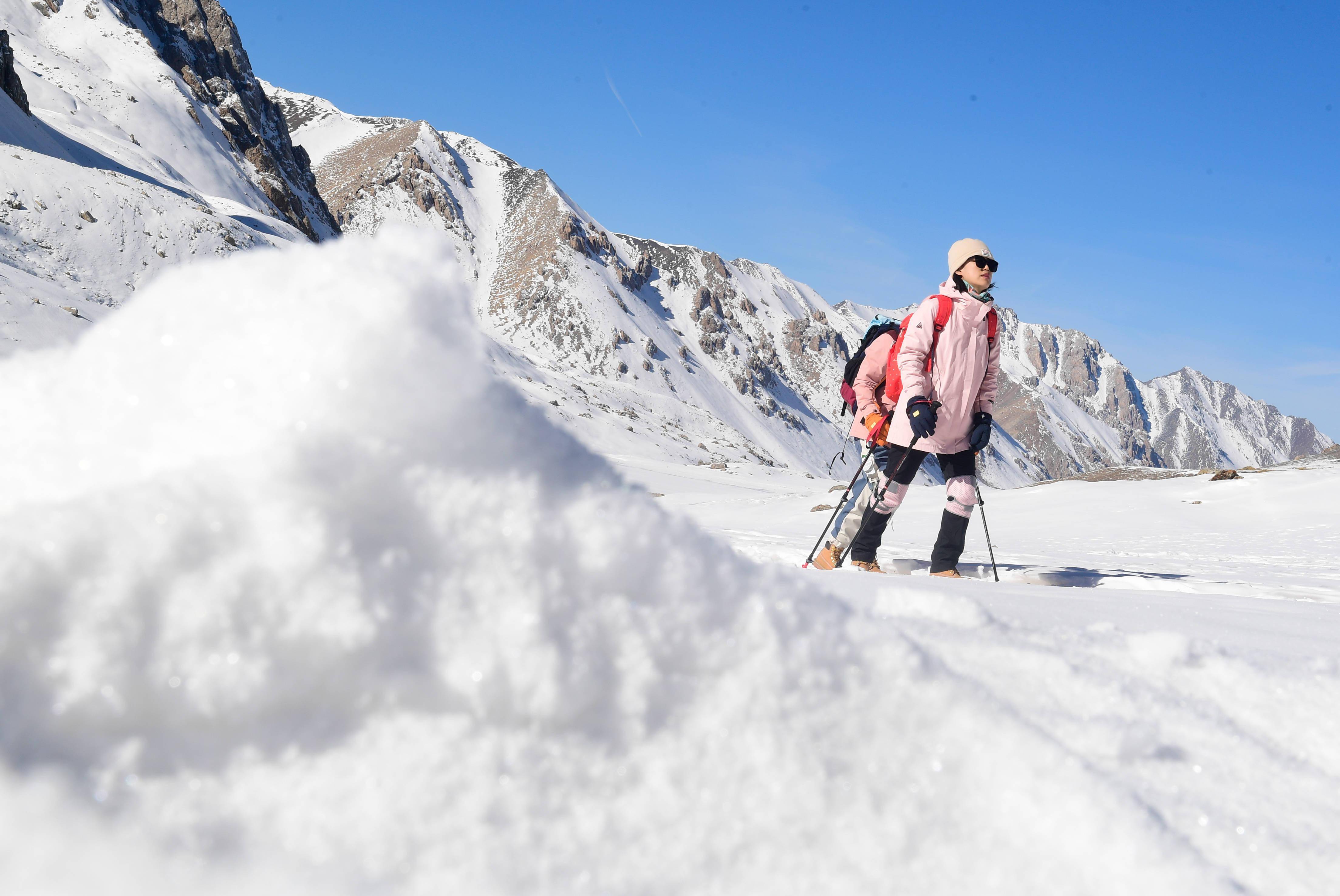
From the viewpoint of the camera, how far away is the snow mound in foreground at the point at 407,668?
86 cm

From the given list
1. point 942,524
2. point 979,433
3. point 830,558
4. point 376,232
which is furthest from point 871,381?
point 376,232

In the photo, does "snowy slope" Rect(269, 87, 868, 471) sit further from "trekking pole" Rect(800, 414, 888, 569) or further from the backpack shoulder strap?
the backpack shoulder strap

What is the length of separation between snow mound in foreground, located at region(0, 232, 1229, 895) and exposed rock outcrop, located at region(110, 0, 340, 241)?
205ft

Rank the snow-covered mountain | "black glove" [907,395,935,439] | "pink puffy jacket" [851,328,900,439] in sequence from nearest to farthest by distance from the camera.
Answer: "black glove" [907,395,935,439]
"pink puffy jacket" [851,328,900,439]
the snow-covered mountain

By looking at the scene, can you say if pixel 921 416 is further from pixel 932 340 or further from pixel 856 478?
pixel 856 478

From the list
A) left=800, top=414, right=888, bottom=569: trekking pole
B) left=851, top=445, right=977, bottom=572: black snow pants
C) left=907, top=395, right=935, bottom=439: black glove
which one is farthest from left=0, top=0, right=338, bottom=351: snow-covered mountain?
left=907, top=395, right=935, bottom=439: black glove

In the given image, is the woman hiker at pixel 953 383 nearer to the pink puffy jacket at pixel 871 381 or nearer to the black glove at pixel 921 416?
the black glove at pixel 921 416

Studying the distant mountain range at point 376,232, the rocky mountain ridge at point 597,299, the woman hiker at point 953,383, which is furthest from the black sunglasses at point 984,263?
the rocky mountain ridge at point 597,299

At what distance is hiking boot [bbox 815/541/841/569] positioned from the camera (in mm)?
4633

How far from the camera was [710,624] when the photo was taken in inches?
46.0

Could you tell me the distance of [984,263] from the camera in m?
4.37

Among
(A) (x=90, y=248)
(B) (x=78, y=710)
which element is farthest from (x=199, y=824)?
(A) (x=90, y=248)

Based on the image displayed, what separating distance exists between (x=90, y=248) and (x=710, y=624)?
30114 millimetres

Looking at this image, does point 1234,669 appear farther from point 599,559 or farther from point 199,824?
point 199,824
